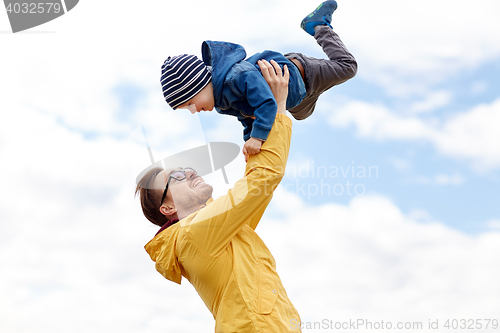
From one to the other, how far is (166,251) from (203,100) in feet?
3.69

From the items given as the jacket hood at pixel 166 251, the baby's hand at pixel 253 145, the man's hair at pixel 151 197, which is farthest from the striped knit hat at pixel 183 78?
the jacket hood at pixel 166 251

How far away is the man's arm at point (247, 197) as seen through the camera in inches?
118

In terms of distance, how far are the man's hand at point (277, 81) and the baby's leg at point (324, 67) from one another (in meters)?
0.42

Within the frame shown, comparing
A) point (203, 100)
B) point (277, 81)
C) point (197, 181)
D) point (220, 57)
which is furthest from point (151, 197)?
point (277, 81)

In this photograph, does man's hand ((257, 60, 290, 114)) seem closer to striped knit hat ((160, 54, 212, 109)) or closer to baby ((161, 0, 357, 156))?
baby ((161, 0, 357, 156))

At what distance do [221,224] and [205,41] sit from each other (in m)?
1.37

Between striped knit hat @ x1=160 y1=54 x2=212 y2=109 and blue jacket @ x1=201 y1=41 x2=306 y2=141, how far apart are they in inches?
3.7

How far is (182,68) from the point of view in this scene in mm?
3297

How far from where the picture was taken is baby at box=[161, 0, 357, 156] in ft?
10.0

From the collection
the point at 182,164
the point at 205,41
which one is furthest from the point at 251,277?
the point at 205,41

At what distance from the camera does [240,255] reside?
3.17 meters

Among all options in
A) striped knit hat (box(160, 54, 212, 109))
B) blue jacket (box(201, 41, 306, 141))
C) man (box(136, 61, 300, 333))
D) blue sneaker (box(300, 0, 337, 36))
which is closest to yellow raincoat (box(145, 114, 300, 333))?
man (box(136, 61, 300, 333))

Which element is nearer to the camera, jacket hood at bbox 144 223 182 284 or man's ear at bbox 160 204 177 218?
jacket hood at bbox 144 223 182 284

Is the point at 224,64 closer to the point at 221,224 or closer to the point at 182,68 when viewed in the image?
the point at 182,68
